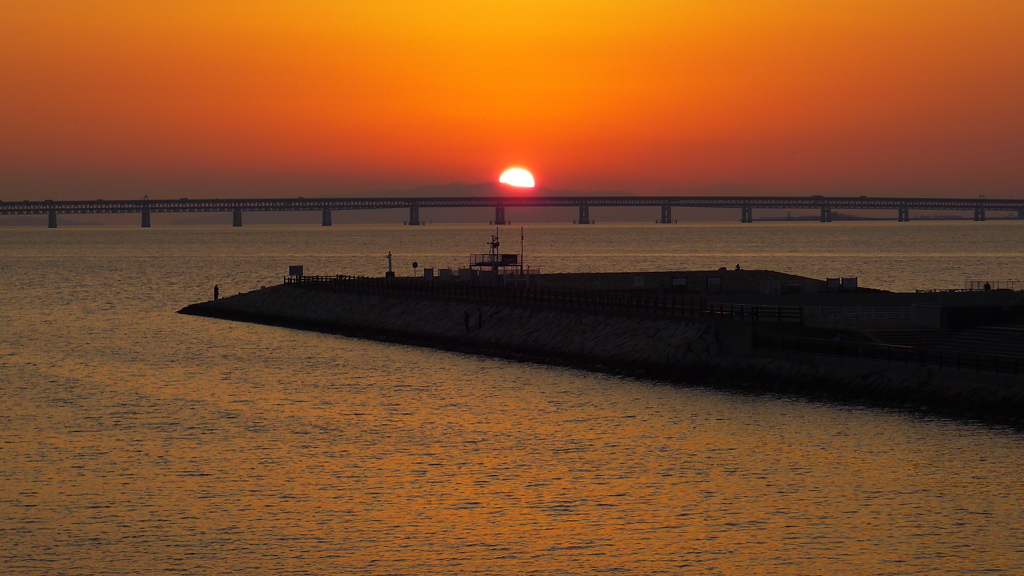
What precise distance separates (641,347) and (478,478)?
1018 inches

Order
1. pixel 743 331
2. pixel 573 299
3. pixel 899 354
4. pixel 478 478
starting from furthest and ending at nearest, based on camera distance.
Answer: pixel 573 299 < pixel 743 331 < pixel 899 354 < pixel 478 478

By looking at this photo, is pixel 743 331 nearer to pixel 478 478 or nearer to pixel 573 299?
pixel 573 299

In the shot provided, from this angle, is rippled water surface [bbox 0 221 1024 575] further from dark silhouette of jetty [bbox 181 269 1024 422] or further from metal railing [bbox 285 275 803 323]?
metal railing [bbox 285 275 803 323]

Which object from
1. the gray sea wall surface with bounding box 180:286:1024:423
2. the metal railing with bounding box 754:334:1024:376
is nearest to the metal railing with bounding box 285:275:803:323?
the gray sea wall surface with bounding box 180:286:1024:423

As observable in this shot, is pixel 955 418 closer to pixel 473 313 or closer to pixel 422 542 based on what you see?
pixel 422 542

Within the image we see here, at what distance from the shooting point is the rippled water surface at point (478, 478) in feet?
94.2

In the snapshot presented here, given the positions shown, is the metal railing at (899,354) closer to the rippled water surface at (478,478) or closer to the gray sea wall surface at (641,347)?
the gray sea wall surface at (641,347)

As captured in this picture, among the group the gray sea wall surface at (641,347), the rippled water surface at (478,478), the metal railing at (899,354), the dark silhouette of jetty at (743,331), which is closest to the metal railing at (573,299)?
the dark silhouette of jetty at (743,331)

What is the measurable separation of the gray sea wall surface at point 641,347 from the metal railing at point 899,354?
1.35 ft

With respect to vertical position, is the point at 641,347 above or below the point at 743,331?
below

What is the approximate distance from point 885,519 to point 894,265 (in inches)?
5963

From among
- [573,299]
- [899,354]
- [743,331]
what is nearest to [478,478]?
[899,354]

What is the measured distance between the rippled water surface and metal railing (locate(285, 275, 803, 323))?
6985mm

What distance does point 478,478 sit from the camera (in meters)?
36.1
